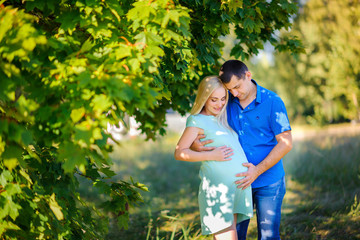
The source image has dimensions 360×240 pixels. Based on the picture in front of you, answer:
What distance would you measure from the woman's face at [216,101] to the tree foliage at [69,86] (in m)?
0.39

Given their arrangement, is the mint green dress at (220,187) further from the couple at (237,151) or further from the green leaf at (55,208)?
the green leaf at (55,208)

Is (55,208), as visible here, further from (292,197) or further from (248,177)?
(292,197)

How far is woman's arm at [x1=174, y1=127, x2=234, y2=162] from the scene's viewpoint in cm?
292

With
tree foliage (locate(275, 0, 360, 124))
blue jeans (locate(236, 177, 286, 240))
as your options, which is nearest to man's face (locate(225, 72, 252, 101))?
blue jeans (locate(236, 177, 286, 240))

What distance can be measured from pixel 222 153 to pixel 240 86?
2.21 ft

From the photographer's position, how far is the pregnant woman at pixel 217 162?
9.41 feet

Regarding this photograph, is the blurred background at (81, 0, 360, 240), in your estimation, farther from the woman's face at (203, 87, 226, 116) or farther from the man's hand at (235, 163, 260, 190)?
the woman's face at (203, 87, 226, 116)

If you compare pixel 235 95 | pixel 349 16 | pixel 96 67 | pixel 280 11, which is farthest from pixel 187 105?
pixel 349 16

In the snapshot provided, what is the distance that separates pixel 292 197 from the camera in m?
6.61

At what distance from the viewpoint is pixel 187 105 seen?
4355 millimetres

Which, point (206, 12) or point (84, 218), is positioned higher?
point (206, 12)

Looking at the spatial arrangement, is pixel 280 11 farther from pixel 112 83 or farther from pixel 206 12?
pixel 112 83

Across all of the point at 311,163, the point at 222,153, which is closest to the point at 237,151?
the point at 222,153

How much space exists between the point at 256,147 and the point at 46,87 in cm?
193
